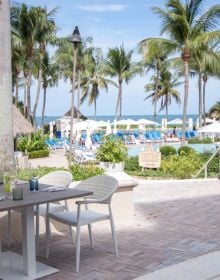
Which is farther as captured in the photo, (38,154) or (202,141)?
(202,141)

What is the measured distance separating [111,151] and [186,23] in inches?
440

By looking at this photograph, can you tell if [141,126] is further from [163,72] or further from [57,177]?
[57,177]

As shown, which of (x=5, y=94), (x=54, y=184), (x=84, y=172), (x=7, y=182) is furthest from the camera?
(x=84, y=172)

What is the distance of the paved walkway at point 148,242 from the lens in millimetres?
3654

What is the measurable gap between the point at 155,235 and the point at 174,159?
321 inches

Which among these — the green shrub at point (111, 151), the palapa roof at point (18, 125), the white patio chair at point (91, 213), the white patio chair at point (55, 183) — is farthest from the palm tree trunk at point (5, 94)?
the palapa roof at point (18, 125)

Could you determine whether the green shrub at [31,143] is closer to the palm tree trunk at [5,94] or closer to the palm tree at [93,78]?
the palm tree trunk at [5,94]

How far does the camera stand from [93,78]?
124 ft

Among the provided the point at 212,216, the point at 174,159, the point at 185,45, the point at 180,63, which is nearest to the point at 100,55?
the point at 180,63

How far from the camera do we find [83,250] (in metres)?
4.21

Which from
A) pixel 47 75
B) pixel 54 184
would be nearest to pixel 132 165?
pixel 54 184

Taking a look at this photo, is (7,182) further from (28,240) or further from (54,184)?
(54,184)

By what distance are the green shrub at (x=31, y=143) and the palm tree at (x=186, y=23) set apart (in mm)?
6863

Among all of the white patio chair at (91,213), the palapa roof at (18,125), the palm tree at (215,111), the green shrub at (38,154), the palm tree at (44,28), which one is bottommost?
the green shrub at (38,154)
